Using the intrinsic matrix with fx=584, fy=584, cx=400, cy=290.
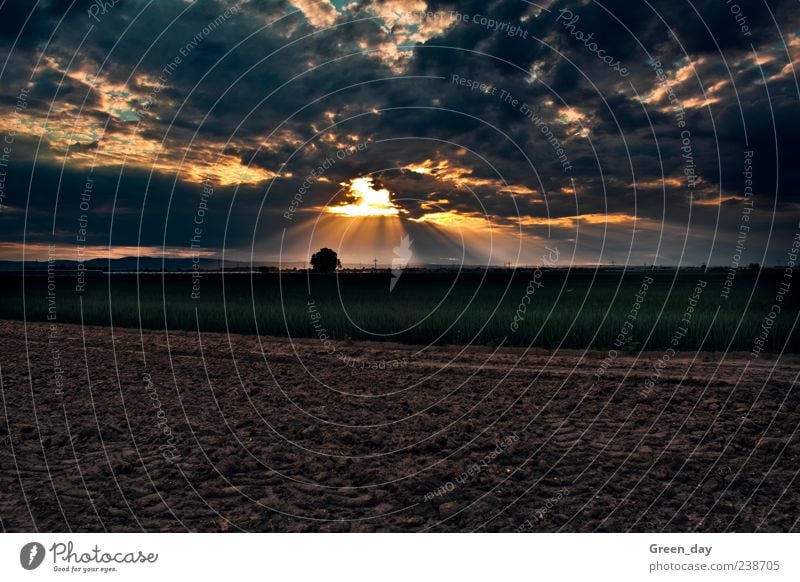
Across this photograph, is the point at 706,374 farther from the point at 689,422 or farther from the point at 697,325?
the point at 697,325

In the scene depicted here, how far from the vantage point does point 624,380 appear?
13.0 meters

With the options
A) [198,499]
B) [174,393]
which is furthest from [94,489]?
[174,393]

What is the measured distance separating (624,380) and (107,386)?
453 inches

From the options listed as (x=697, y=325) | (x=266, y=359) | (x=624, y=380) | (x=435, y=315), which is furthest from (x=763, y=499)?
(x=435, y=315)

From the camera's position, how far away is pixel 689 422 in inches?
398

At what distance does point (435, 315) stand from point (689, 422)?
536 inches

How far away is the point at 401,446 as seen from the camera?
354 inches

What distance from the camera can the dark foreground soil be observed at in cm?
686

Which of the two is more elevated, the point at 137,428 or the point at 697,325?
the point at 697,325

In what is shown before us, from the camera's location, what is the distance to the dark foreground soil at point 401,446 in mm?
6855

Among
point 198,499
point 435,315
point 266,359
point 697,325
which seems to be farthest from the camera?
point 435,315

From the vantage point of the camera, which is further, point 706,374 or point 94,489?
point 706,374

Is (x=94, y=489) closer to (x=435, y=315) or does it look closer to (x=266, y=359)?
(x=266, y=359)

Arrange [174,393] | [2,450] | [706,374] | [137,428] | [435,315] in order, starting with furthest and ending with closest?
[435,315]
[706,374]
[174,393]
[137,428]
[2,450]
